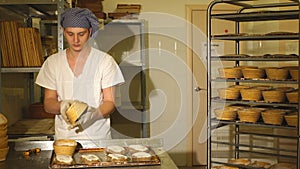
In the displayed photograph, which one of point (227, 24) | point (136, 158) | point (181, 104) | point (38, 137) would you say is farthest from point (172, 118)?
point (136, 158)

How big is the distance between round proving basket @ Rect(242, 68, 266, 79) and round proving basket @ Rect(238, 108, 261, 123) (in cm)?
22

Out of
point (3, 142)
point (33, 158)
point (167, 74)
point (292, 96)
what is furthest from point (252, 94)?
point (167, 74)

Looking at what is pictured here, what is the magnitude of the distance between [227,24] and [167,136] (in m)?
1.38

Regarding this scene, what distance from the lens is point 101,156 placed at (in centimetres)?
171

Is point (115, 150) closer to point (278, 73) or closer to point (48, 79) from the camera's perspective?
point (48, 79)

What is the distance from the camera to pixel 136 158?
163cm

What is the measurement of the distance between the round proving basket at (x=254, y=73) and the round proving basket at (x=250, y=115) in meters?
0.22

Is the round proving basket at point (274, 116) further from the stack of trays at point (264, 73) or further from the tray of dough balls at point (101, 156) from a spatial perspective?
the tray of dough balls at point (101, 156)

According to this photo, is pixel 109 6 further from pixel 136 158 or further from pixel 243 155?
pixel 136 158

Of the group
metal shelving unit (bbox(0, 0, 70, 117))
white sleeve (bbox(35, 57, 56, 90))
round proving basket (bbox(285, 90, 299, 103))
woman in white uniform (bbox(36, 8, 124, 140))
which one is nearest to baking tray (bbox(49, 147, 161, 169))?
woman in white uniform (bbox(36, 8, 124, 140))

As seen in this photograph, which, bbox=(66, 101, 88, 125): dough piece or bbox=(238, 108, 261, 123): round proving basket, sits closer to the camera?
bbox=(66, 101, 88, 125): dough piece

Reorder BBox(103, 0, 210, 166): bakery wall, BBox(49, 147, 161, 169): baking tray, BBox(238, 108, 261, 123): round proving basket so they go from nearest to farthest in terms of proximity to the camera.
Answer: BBox(49, 147, 161, 169): baking tray, BBox(238, 108, 261, 123): round proving basket, BBox(103, 0, 210, 166): bakery wall

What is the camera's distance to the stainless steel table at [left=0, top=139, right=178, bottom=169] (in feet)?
5.34

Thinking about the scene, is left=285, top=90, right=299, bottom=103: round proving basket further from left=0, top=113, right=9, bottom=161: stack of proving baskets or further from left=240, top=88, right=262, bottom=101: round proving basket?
left=0, top=113, right=9, bottom=161: stack of proving baskets
